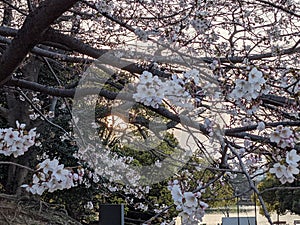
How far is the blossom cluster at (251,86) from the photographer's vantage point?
3.49 feet

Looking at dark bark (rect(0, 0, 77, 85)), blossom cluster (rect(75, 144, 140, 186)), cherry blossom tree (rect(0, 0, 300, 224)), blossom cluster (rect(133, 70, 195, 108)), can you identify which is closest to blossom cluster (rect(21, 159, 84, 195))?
cherry blossom tree (rect(0, 0, 300, 224))

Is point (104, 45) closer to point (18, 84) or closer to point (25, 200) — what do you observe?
point (18, 84)

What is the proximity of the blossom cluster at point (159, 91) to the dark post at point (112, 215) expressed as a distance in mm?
501

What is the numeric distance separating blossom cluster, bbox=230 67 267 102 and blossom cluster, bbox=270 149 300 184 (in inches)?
7.9

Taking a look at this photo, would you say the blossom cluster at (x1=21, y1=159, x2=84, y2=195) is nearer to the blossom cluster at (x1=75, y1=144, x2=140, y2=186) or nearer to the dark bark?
the dark bark

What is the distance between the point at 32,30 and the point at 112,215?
0.77 m

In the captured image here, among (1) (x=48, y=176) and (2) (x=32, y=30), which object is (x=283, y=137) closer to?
(1) (x=48, y=176)

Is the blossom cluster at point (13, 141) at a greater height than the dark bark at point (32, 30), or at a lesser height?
lesser

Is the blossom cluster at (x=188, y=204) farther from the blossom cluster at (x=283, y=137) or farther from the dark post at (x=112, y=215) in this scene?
the dark post at (x=112, y=215)

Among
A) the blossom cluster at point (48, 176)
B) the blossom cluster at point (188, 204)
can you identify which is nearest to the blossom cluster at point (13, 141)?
the blossom cluster at point (48, 176)

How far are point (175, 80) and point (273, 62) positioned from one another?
92 centimetres

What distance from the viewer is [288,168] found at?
97 cm

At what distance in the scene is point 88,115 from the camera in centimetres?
412

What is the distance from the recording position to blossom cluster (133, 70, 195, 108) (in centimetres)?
111
